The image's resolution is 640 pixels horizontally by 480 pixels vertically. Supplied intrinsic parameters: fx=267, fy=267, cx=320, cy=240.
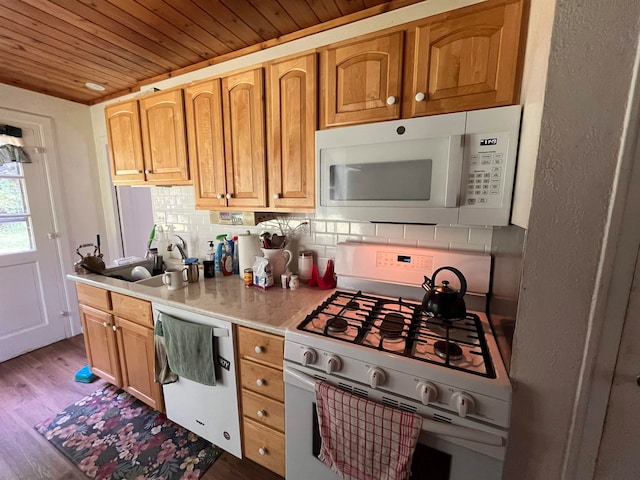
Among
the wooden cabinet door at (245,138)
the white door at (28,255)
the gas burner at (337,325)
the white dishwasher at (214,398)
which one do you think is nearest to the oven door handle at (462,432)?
the gas burner at (337,325)

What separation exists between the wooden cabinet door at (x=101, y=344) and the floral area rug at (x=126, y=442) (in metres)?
0.21

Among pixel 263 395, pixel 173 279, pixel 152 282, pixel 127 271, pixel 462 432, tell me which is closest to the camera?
pixel 462 432

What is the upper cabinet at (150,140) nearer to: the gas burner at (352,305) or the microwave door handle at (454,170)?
the gas burner at (352,305)

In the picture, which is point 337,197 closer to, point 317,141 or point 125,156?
point 317,141

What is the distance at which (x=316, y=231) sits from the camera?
1728mm

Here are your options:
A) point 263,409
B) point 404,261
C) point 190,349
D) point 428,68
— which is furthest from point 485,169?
point 190,349

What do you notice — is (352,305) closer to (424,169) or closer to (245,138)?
(424,169)

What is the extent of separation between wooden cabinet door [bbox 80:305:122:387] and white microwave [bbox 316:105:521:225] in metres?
1.75

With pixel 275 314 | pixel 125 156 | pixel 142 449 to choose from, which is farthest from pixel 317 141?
pixel 142 449

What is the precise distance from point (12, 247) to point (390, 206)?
3.34 metres

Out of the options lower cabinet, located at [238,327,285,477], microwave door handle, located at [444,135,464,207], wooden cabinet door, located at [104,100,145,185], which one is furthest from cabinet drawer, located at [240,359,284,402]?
wooden cabinet door, located at [104,100,145,185]

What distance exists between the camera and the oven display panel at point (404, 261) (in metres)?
1.34

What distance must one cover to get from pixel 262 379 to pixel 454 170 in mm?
1218

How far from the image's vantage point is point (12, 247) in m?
2.41
